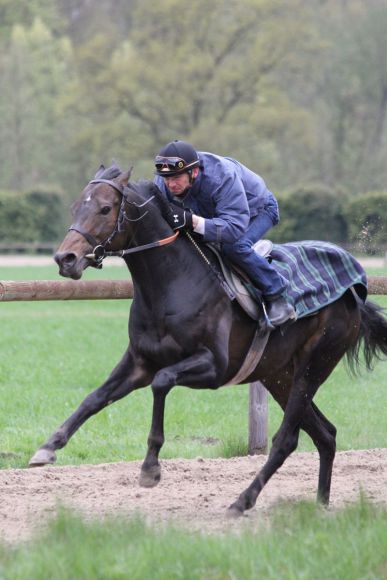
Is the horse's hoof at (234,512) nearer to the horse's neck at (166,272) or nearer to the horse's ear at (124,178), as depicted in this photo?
the horse's neck at (166,272)

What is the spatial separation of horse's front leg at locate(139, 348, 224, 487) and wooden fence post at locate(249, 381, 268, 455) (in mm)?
2155

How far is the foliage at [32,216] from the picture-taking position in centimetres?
3769

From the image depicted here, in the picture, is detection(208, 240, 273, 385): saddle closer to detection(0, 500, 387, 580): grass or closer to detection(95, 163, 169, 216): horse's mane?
detection(95, 163, 169, 216): horse's mane

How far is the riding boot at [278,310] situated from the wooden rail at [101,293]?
1318mm

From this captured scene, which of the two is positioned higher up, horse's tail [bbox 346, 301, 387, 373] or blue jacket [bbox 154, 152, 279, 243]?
blue jacket [bbox 154, 152, 279, 243]

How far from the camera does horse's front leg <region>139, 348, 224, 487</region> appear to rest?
5.15 metres

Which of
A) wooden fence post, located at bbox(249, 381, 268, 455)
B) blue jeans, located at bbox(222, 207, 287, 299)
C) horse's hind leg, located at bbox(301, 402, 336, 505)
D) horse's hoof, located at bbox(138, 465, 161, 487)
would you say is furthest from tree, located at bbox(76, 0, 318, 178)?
horse's hoof, located at bbox(138, 465, 161, 487)

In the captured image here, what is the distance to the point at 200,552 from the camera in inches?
152

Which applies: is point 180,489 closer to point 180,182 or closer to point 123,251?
point 123,251

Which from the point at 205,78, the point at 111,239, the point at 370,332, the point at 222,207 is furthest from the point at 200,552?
the point at 205,78

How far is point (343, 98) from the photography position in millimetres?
43000

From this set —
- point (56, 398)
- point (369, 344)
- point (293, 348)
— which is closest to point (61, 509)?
point (293, 348)

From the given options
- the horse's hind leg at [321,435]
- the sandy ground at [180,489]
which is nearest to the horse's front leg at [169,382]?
the sandy ground at [180,489]

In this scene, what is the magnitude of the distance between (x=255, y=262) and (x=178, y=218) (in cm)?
49
